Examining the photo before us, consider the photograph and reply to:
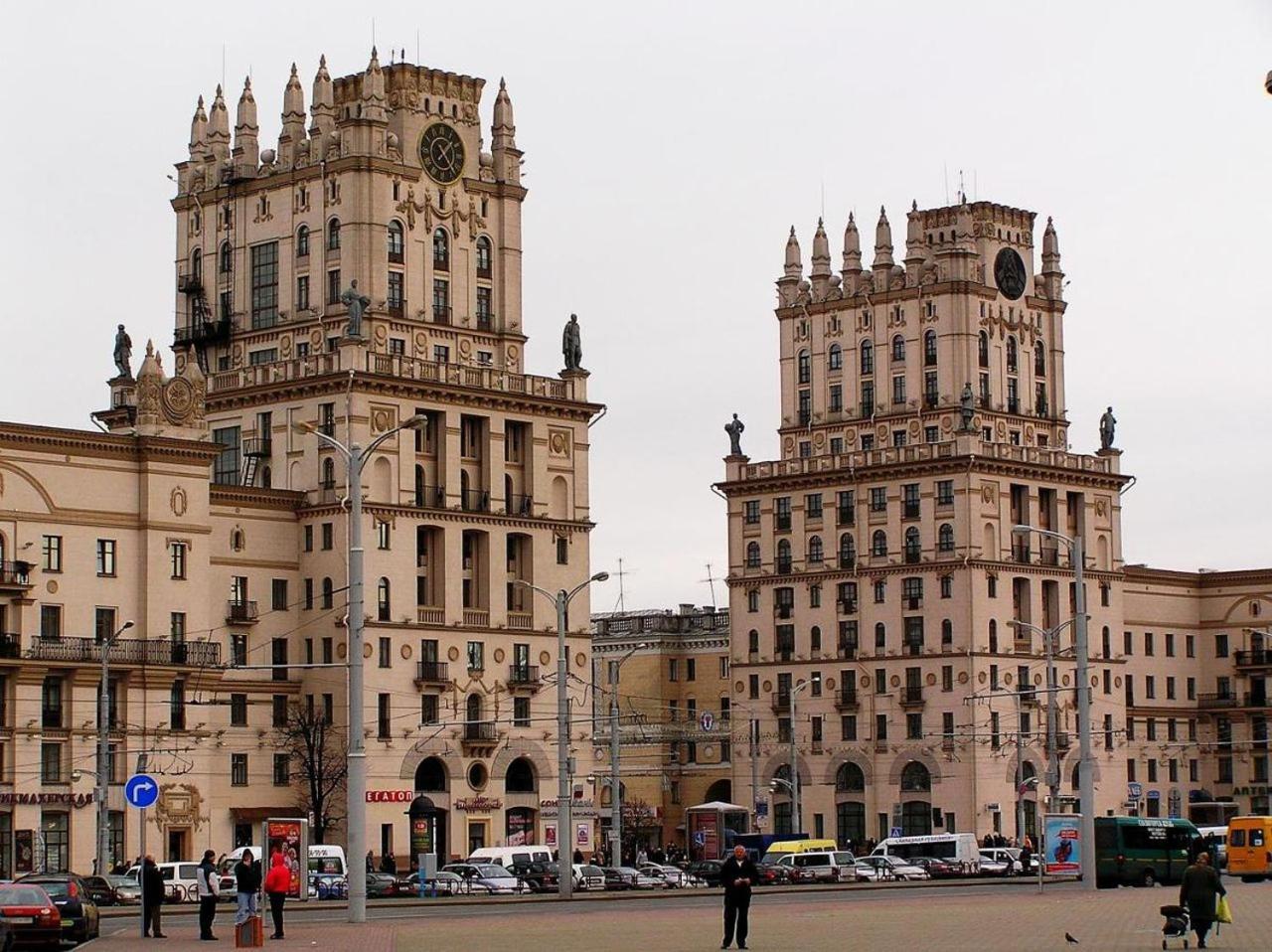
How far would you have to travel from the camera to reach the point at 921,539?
149375mm

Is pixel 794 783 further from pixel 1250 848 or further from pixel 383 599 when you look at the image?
pixel 1250 848

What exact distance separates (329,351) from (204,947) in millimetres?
69525

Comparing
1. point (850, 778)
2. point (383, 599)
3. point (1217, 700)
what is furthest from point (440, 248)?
point (1217, 700)

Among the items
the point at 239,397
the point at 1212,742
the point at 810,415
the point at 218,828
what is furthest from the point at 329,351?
the point at 1212,742

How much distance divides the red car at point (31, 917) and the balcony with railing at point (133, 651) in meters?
50.2

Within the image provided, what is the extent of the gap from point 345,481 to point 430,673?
969cm

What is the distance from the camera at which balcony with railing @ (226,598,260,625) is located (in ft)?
386

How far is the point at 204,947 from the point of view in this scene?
55500 mm

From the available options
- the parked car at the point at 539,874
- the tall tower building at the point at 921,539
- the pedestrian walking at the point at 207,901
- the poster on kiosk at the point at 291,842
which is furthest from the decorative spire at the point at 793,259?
the pedestrian walking at the point at 207,901

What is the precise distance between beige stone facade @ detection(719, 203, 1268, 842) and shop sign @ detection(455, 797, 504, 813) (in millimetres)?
30407

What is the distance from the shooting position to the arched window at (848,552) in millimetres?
152500

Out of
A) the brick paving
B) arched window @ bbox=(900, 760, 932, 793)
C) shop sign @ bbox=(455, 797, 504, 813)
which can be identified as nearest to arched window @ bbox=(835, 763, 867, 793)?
arched window @ bbox=(900, 760, 932, 793)

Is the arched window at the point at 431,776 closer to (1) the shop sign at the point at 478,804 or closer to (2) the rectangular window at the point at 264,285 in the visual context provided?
(1) the shop sign at the point at 478,804

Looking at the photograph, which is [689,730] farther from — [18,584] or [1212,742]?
[18,584]
